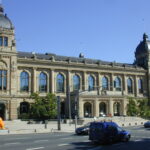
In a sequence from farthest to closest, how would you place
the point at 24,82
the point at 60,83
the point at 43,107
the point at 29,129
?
the point at 60,83
the point at 24,82
the point at 43,107
the point at 29,129

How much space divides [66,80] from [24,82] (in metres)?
11.0

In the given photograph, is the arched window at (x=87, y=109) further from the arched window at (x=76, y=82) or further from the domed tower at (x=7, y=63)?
the domed tower at (x=7, y=63)

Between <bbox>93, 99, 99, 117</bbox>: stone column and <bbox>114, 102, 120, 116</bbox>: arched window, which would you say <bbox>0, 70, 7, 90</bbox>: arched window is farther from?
<bbox>114, 102, 120, 116</bbox>: arched window

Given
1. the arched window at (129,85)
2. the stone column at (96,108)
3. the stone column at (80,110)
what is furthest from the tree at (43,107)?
the arched window at (129,85)

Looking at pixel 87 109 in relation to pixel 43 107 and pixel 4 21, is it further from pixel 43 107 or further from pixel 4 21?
pixel 4 21

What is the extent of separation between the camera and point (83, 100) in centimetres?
7581

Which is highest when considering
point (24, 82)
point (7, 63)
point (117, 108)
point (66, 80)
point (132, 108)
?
point (7, 63)

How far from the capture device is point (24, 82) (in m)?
73.4

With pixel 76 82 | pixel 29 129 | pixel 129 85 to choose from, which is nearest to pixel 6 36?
pixel 76 82

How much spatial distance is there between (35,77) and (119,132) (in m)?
48.1

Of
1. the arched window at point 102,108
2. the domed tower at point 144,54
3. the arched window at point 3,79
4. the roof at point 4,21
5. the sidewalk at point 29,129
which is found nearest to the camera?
the sidewalk at point 29,129

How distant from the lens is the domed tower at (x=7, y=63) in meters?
67.3

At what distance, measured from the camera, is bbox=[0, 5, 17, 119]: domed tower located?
6731 cm

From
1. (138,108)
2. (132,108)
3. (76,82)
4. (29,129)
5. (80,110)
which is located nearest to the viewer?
(29,129)
